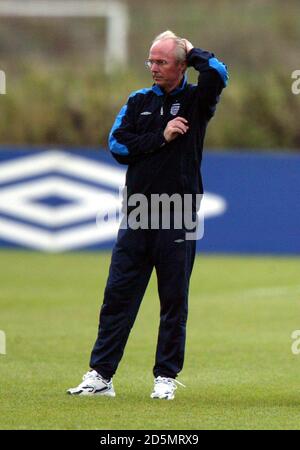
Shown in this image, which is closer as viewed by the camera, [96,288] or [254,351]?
[254,351]

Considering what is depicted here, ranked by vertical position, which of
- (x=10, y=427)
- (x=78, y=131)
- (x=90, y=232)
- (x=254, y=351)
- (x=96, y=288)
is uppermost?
(x=78, y=131)

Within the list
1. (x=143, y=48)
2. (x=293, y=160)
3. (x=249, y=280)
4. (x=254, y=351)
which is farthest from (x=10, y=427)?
(x=143, y=48)

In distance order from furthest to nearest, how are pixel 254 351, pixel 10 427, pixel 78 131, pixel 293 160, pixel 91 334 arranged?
pixel 78 131 < pixel 293 160 < pixel 91 334 < pixel 254 351 < pixel 10 427

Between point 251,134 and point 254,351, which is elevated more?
point 251,134

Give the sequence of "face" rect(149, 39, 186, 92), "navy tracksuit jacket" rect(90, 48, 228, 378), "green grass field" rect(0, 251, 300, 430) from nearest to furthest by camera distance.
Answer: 1. "green grass field" rect(0, 251, 300, 430)
2. "face" rect(149, 39, 186, 92)
3. "navy tracksuit jacket" rect(90, 48, 228, 378)

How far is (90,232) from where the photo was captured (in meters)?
20.7

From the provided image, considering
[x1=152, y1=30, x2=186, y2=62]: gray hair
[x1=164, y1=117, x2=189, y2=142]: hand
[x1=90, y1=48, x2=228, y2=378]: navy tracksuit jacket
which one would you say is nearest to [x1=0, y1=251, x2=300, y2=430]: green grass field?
[x1=90, y1=48, x2=228, y2=378]: navy tracksuit jacket

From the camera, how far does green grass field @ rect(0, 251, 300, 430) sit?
7.66 meters

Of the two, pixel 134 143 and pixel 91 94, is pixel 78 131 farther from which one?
pixel 134 143

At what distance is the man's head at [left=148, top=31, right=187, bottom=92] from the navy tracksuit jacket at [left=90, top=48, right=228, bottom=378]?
75mm

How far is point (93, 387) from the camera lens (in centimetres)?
846

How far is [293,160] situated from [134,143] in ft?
39.5

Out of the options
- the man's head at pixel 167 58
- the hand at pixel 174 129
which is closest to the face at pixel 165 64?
the man's head at pixel 167 58

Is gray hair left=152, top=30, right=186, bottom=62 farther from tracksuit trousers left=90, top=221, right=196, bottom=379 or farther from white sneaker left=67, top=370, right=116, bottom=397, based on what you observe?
white sneaker left=67, top=370, right=116, bottom=397
